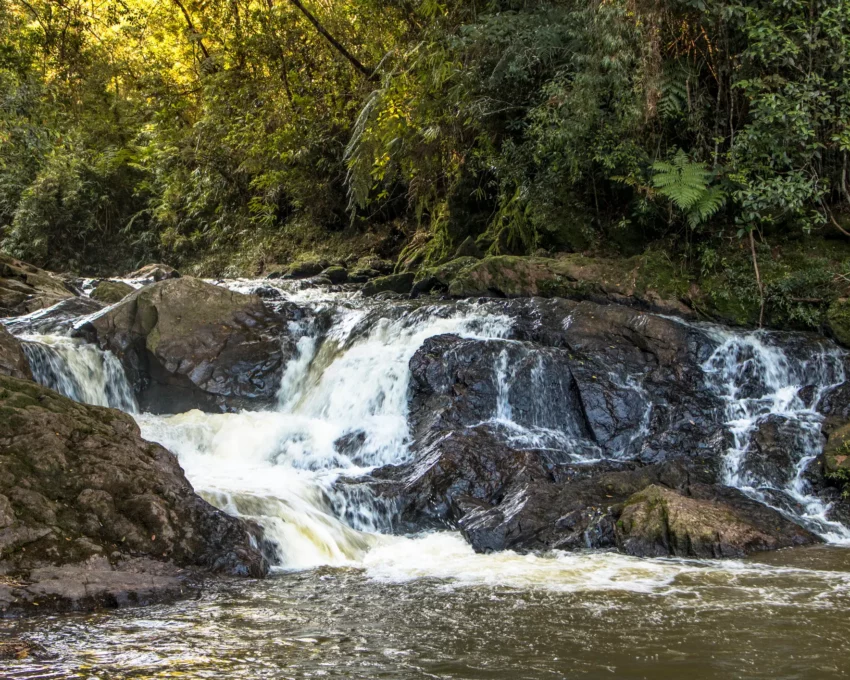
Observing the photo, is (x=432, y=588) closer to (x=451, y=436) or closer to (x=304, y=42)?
(x=451, y=436)

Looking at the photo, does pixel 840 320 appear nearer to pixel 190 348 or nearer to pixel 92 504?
pixel 190 348

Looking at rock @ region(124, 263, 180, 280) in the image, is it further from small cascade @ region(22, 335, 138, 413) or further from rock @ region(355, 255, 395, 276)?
small cascade @ region(22, 335, 138, 413)

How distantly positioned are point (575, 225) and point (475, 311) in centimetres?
307

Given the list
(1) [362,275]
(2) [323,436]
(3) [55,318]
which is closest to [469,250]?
(1) [362,275]

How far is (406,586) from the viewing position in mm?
5848

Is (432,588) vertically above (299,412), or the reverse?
(299,412)

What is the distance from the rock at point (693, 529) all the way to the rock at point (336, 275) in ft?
37.5

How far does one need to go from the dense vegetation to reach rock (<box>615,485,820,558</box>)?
5.20m

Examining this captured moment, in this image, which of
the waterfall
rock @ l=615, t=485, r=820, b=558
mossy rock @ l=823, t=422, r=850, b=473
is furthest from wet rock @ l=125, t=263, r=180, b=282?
mossy rock @ l=823, t=422, r=850, b=473

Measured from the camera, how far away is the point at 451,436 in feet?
29.4

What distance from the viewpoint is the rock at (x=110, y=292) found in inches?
565

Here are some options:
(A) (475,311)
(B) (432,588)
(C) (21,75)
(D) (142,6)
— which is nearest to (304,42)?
(D) (142,6)

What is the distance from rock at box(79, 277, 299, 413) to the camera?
1095 cm

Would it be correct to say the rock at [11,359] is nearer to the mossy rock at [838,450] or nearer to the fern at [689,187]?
the fern at [689,187]
